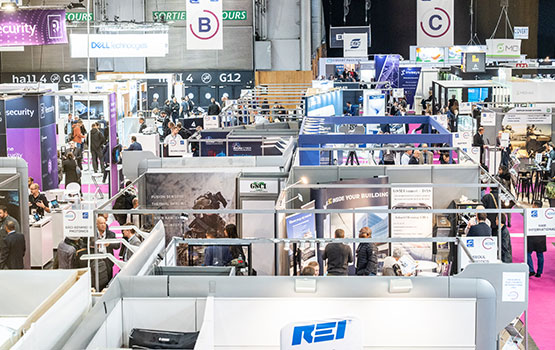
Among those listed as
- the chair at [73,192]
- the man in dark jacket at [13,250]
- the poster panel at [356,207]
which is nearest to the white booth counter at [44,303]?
the man in dark jacket at [13,250]

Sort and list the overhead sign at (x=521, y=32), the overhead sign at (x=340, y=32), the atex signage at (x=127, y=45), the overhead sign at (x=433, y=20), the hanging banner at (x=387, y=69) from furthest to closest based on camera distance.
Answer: the overhead sign at (x=521, y=32)
the overhead sign at (x=340, y=32)
the hanging banner at (x=387, y=69)
the atex signage at (x=127, y=45)
the overhead sign at (x=433, y=20)

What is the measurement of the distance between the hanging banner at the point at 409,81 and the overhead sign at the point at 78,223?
71.2ft

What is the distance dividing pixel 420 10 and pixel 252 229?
29.8 feet

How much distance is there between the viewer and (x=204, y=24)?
13.8 m

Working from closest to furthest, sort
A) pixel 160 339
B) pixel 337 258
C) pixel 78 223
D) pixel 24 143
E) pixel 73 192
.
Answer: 1. pixel 160 339
2. pixel 337 258
3. pixel 78 223
4. pixel 73 192
5. pixel 24 143

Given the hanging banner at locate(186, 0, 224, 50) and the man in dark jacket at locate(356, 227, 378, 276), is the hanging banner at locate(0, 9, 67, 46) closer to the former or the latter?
the hanging banner at locate(186, 0, 224, 50)

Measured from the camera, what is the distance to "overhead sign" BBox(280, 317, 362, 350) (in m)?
3.36

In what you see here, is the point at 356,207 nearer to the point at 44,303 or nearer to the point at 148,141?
the point at 44,303

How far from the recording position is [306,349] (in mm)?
3393

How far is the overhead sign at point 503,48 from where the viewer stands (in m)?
32.2

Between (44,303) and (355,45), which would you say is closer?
(44,303)

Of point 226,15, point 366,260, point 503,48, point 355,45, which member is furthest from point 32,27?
point 503,48

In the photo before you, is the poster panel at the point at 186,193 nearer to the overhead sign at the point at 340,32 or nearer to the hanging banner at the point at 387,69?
the hanging banner at the point at 387,69

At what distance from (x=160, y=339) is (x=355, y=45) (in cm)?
2972
